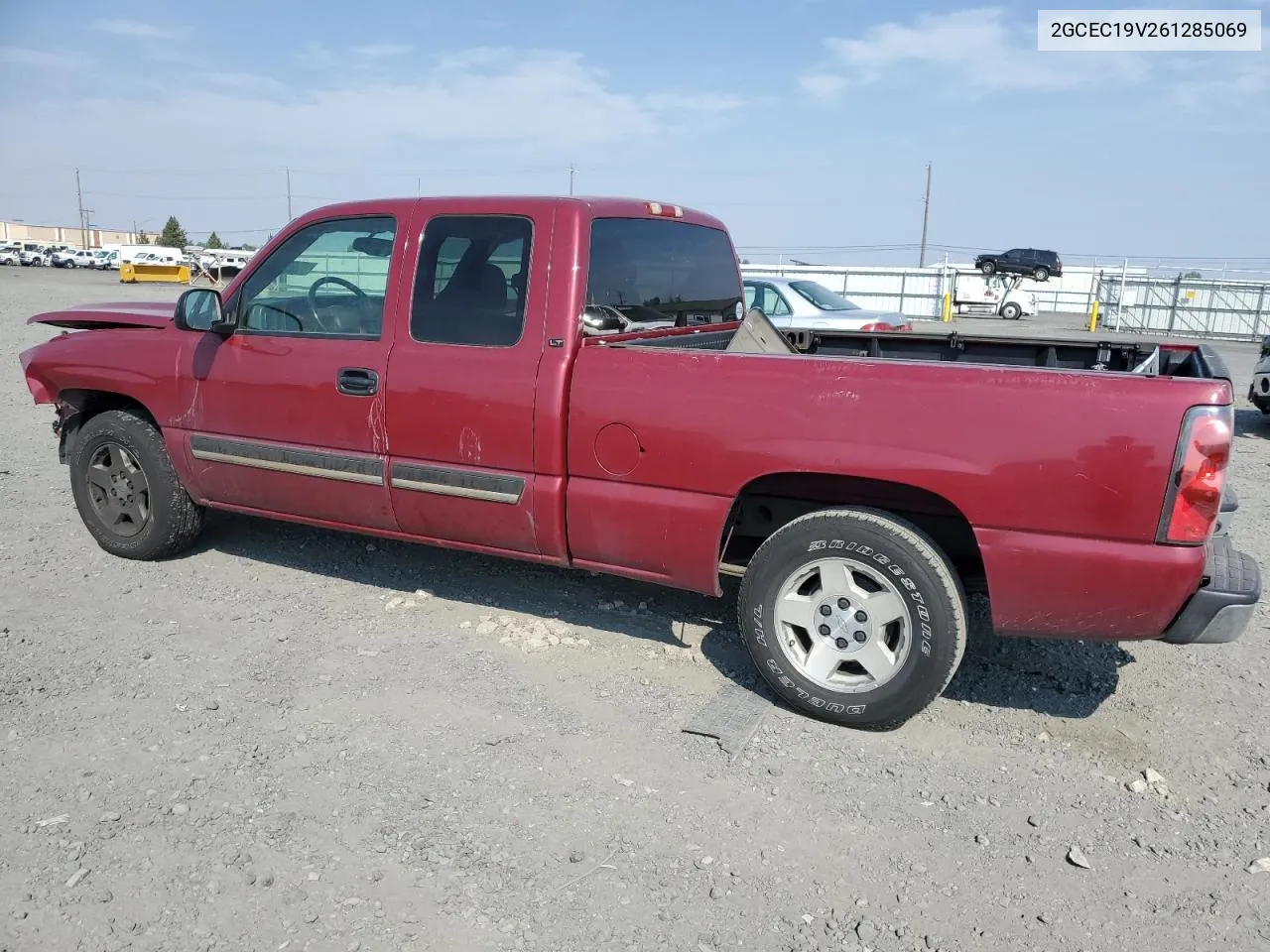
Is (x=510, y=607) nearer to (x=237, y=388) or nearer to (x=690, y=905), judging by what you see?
(x=237, y=388)

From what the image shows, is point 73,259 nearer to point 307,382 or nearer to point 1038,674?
point 307,382

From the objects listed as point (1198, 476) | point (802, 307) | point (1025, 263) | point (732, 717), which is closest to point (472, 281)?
point (732, 717)

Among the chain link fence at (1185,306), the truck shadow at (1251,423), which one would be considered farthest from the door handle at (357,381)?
the chain link fence at (1185,306)

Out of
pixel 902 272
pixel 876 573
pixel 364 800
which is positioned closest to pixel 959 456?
pixel 876 573

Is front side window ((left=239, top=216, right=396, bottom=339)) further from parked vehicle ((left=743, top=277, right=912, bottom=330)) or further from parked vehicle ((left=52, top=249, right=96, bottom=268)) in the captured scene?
parked vehicle ((left=52, top=249, right=96, bottom=268))

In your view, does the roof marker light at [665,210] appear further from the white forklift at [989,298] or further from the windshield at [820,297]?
A: the white forklift at [989,298]

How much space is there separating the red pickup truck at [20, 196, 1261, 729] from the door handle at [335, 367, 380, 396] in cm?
1

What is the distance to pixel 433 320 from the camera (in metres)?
4.18

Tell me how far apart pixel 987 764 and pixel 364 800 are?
214 centimetres

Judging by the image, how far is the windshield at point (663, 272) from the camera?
4.14 m

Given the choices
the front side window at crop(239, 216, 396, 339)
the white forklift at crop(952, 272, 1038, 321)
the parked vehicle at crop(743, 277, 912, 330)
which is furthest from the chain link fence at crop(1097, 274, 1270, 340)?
the front side window at crop(239, 216, 396, 339)

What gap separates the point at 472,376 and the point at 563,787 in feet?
5.65

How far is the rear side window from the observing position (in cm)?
402

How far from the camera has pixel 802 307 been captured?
467 inches
